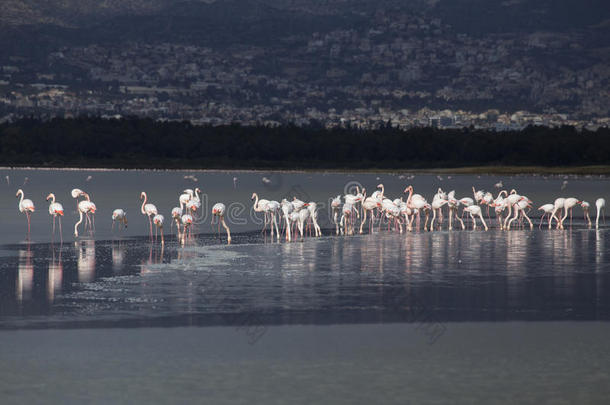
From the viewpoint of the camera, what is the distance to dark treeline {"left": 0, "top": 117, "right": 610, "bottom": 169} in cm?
14125

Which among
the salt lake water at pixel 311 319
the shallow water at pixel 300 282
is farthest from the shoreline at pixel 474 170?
the salt lake water at pixel 311 319

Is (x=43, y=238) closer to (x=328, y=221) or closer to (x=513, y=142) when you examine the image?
(x=328, y=221)

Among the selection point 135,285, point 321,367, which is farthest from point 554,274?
point 321,367

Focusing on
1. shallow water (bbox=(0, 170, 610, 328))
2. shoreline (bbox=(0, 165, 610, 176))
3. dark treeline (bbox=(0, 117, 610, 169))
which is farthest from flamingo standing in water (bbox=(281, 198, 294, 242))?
dark treeline (bbox=(0, 117, 610, 169))

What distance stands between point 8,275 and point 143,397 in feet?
29.9

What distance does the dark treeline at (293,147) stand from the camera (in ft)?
463

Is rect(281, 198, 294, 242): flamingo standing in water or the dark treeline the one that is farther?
the dark treeline

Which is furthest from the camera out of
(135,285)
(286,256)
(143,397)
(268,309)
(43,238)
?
(43,238)

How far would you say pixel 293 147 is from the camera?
156000mm

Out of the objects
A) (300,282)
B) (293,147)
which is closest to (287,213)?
(300,282)

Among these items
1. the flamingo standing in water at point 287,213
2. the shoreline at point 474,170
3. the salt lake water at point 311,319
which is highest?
the shoreline at point 474,170

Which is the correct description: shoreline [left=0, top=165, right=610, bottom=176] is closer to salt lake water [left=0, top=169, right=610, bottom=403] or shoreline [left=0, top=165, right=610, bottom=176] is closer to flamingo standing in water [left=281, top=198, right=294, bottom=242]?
flamingo standing in water [left=281, top=198, right=294, bottom=242]

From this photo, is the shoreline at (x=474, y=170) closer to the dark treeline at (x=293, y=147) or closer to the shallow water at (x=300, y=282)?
the dark treeline at (x=293, y=147)

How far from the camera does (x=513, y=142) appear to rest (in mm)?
144625
